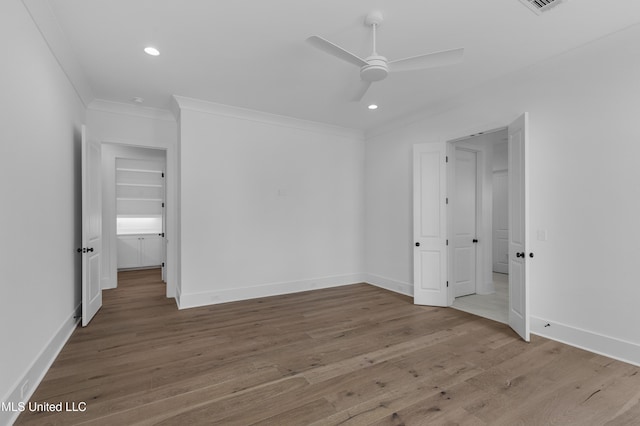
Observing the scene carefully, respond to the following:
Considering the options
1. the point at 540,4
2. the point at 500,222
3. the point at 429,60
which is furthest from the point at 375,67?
the point at 500,222

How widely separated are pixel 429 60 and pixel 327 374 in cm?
279

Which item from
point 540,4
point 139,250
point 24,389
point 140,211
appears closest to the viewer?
point 24,389

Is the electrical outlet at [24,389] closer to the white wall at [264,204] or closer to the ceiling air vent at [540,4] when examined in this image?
the white wall at [264,204]

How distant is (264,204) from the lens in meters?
5.08

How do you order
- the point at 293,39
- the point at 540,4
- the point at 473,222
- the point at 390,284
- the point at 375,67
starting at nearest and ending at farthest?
the point at 540,4 < the point at 375,67 < the point at 293,39 < the point at 473,222 < the point at 390,284

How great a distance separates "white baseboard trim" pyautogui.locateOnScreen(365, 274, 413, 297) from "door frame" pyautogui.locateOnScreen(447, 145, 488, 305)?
2.37 feet

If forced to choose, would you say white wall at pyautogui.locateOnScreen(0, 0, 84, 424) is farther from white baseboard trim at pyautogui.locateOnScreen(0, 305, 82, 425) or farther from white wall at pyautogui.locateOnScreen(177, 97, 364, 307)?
white wall at pyautogui.locateOnScreen(177, 97, 364, 307)

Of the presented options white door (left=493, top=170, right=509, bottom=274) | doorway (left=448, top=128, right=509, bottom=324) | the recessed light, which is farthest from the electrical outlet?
white door (left=493, top=170, right=509, bottom=274)

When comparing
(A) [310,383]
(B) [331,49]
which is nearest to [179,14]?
(B) [331,49]

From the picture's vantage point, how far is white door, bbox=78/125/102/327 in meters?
3.60

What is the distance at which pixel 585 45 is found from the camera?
302 cm

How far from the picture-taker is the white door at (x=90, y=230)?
360cm

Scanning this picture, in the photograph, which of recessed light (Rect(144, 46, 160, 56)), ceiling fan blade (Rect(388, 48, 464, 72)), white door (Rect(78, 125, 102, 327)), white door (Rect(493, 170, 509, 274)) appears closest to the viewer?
ceiling fan blade (Rect(388, 48, 464, 72))

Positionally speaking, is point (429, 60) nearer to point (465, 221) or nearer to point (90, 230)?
point (465, 221)
